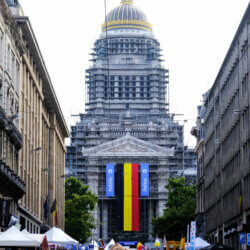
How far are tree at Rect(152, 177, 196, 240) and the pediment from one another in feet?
116

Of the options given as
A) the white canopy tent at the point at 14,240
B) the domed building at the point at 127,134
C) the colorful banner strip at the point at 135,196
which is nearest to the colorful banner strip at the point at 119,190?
the domed building at the point at 127,134

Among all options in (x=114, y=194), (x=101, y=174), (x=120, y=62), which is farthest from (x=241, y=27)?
(x=120, y=62)

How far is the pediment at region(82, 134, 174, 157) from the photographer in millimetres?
168750

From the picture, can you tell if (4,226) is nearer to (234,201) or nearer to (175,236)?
(234,201)

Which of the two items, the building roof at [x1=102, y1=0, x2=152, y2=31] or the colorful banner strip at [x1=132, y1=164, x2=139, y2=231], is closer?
the colorful banner strip at [x1=132, y1=164, x2=139, y2=231]

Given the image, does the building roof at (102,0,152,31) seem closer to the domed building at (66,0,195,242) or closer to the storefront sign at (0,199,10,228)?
the domed building at (66,0,195,242)

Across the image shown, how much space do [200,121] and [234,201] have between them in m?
37.3

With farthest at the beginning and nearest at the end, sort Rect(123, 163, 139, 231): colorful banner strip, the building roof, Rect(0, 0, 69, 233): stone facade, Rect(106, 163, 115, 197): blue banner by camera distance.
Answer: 1. the building roof
2. Rect(106, 163, 115, 197): blue banner
3. Rect(123, 163, 139, 231): colorful banner strip
4. Rect(0, 0, 69, 233): stone facade

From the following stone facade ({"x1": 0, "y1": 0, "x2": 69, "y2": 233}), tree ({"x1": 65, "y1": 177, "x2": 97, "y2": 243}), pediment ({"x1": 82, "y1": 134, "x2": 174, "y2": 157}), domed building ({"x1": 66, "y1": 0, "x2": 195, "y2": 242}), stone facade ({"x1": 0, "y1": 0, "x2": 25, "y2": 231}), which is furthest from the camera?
pediment ({"x1": 82, "y1": 134, "x2": 174, "y2": 157})

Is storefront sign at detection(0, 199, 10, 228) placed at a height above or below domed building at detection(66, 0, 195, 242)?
below

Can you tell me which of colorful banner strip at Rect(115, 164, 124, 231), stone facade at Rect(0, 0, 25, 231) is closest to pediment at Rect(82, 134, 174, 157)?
colorful banner strip at Rect(115, 164, 124, 231)

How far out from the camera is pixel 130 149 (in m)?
169

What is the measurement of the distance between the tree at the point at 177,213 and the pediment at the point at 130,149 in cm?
3524

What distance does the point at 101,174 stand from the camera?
170000mm
